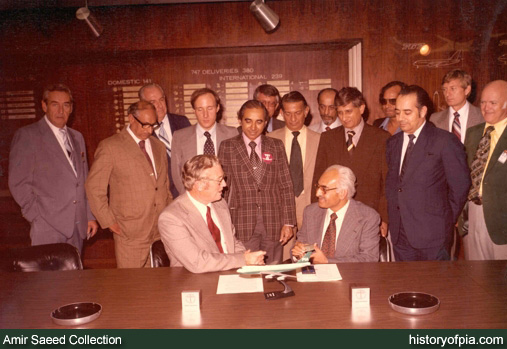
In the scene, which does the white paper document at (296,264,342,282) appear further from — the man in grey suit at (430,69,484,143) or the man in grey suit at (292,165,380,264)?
the man in grey suit at (430,69,484,143)

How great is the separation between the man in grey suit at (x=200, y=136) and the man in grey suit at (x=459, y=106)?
7.01 feet

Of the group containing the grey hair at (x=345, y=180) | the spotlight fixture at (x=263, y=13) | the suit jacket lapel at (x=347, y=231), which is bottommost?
the suit jacket lapel at (x=347, y=231)

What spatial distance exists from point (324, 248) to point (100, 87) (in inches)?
165

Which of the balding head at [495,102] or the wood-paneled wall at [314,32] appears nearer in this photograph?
the balding head at [495,102]

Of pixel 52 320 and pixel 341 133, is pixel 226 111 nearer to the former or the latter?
pixel 341 133

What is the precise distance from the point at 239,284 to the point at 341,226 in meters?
0.97

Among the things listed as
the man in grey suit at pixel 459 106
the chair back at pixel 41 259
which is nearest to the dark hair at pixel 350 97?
the man in grey suit at pixel 459 106

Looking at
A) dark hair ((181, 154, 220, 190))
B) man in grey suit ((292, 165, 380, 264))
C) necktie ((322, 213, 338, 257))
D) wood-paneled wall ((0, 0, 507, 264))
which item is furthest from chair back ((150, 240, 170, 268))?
wood-paneled wall ((0, 0, 507, 264))

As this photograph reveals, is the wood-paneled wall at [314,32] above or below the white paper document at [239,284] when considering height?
above

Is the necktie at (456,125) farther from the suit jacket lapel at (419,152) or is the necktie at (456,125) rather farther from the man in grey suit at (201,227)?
the man in grey suit at (201,227)

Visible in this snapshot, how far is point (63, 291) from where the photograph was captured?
2434mm

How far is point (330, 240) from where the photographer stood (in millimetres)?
3070

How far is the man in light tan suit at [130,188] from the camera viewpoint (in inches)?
154

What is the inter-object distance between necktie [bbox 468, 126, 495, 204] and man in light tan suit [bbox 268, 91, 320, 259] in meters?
1.41
